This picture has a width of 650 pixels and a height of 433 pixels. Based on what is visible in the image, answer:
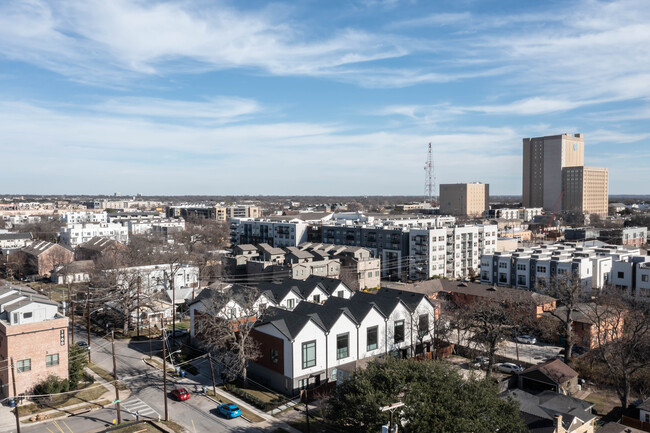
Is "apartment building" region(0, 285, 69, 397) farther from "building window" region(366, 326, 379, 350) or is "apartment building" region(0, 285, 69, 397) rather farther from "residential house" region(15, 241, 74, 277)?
"residential house" region(15, 241, 74, 277)

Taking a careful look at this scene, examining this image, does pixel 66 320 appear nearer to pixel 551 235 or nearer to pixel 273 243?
pixel 273 243

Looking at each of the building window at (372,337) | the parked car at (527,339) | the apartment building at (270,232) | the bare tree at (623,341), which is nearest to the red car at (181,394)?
the building window at (372,337)

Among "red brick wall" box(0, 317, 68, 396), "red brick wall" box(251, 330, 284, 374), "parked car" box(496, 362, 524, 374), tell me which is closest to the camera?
"red brick wall" box(0, 317, 68, 396)

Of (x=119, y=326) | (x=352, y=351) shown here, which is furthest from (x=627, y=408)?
(x=119, y=326)

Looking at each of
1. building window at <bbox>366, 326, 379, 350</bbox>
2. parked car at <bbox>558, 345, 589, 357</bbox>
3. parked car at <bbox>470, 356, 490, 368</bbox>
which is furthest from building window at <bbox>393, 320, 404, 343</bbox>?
parked car at <bbox>558, 345, 589, 357</bbox>

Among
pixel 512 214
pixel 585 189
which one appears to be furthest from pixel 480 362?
pixel 585 189

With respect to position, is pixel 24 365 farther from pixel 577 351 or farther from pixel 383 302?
pixel 577 351

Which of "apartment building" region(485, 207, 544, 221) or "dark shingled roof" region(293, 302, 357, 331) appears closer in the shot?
"dark shingled roof" region(293, 302, 357, 331)
